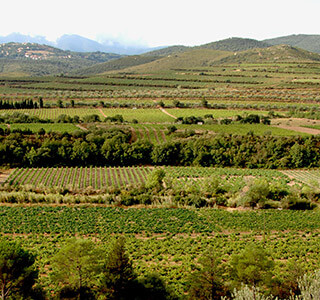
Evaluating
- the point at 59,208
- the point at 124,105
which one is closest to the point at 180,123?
the point at 124,105

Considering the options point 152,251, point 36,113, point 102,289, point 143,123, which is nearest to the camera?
point 102,289

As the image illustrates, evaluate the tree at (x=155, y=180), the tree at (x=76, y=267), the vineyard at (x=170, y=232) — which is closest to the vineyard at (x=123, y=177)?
the tree at (x=155, y=180)

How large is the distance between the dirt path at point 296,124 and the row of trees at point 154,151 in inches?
396

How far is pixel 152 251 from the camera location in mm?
29922

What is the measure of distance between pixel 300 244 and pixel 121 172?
30.8 metres

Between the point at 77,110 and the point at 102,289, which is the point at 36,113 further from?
the point at 102,289

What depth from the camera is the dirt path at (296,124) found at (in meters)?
75.7

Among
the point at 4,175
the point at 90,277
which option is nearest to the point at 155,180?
the point at 4,175

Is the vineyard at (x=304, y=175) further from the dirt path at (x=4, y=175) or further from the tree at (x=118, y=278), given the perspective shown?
the dirt path at (x=4, y=175)

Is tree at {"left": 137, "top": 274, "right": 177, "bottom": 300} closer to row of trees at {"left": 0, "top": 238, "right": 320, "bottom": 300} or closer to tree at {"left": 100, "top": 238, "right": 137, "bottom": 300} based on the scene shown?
row of trees at {"left": 0, "top": 238, "right": 320, "bottom": 300}

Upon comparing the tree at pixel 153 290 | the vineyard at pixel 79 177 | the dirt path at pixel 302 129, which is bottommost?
the vineyard at pixel 79 177

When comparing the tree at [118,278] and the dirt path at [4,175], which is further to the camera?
the dirt path at [4,175]

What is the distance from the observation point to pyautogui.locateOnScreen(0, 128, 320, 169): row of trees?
56656 mm

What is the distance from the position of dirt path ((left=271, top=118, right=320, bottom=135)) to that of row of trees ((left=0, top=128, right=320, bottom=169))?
33.0ft
